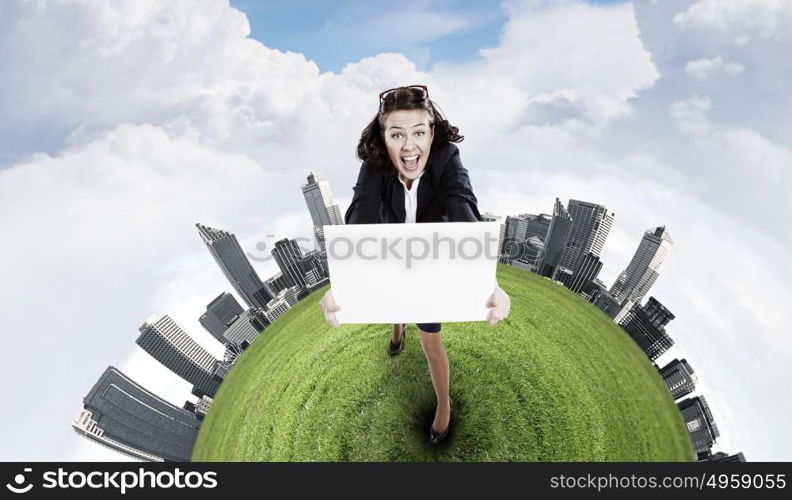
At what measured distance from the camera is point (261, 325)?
257 inches

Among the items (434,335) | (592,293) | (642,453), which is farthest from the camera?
(592,293)

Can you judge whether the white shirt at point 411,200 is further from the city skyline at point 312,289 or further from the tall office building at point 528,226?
the tall office building at point 528,226

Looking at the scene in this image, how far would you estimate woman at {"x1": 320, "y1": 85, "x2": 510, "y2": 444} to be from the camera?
249 cm

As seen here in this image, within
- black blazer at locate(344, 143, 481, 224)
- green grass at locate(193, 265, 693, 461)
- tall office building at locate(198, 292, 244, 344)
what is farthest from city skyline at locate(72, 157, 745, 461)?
black blazer at locate(344, 143, 481, 224)

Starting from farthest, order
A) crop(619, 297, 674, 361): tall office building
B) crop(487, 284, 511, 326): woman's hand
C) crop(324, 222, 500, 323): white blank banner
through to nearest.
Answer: crop(619, 297, 674, 361): tall office building
crop(487, 284, 511, 326): woman's hand
crop(324, 222, 500, 323): white blank banner

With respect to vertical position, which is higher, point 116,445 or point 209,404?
point 209,404

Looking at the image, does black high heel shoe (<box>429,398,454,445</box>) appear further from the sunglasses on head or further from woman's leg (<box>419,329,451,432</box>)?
the sunglasses on head

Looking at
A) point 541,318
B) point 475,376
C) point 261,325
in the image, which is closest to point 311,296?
point 261,325

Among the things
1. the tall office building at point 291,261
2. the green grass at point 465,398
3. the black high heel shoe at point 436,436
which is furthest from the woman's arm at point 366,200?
the tall office building at point 291,261

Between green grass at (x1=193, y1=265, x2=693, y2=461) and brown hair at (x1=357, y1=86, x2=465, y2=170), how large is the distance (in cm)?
289

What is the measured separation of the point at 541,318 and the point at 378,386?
8.52ft

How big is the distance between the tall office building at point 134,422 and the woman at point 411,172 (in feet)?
14.8
